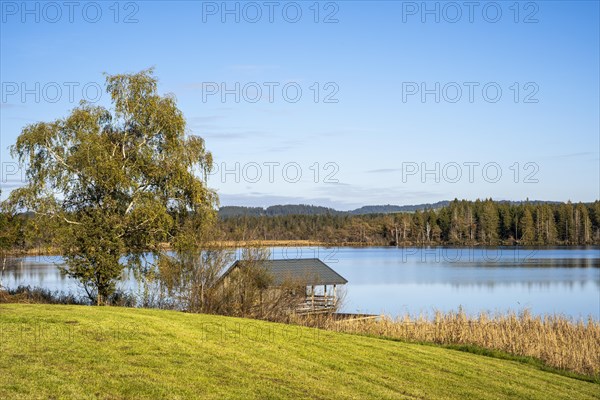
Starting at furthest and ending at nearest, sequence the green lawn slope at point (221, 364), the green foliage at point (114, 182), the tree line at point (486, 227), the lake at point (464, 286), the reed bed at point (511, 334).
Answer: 1. the tree line at point (486, 227)
2. the lake at point (464, 286)
3. the green foliage at point (114, 182)
4. the reed bed at point (511, 334)
5. the green lawn slope at point (221, 364)

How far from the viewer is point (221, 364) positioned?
1344cm

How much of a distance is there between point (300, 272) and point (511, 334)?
14115 millimetres

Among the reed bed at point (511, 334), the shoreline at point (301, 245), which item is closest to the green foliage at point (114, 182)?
the shoreline at point (301, 245)

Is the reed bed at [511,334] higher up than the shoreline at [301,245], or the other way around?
the shoreline at [301,245]

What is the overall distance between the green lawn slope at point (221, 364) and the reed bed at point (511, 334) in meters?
2.67

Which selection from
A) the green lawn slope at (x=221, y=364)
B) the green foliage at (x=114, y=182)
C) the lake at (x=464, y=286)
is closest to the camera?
the green lawn slope at (x=221, y=364)

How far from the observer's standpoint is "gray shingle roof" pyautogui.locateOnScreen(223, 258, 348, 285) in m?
32.1

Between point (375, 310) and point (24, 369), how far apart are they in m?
34.0

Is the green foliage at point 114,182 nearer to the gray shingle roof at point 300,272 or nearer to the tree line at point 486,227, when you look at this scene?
the gray shingle roof at point 300,272

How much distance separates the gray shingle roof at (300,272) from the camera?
3206 centimetres

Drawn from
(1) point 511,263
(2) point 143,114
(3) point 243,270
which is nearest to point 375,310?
(3) point 243,270

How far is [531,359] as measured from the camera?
20.8m

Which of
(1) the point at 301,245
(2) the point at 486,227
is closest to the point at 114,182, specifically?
(1) the point at 301,245

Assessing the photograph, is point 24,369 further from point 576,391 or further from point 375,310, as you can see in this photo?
point 375,310
